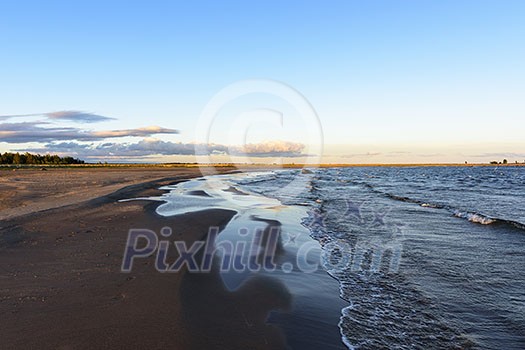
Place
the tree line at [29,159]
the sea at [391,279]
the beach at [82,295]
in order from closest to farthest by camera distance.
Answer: the beach at [82,295]
the sea at [391,279]
the tree line at [29,159]

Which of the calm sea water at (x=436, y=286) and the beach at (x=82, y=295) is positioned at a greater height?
the beach at (x=82, y=295)

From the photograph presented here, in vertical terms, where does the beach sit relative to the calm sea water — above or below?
above

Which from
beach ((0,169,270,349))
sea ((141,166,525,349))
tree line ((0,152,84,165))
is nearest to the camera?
beach ((0,169,270,349))

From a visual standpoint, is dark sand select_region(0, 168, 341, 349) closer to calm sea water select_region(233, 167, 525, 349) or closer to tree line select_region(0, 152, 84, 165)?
calm sea water select_region(233, 167, 525, 349)

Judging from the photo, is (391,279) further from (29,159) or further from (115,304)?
(29,159)

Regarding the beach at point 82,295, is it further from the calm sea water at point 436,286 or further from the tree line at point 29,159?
the tree line at point 29,159

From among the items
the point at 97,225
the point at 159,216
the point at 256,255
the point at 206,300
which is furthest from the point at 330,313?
the point at 159,216

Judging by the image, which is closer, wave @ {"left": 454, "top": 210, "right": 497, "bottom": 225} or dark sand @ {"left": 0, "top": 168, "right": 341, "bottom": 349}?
dark sand @ {"left": 0, "top": 168, "right": 341, "bottom": 349}

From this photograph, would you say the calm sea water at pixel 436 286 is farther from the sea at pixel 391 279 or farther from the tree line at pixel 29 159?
the tree line at pixel 29 159

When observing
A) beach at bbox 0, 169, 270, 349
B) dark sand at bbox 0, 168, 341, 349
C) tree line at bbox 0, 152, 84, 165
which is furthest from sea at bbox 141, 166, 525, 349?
tree line at bbox 0, 152, 84, 165

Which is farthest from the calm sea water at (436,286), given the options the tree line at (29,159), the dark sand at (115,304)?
the tree line at (29,159)

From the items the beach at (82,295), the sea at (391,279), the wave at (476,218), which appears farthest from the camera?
the wave at (476,218)

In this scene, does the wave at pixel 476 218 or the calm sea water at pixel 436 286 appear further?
A: the wave at pixel 476 218

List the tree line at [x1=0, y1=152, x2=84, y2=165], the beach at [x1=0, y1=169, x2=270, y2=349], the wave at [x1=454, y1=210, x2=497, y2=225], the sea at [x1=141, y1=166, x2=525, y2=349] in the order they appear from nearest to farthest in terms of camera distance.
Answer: the beach at [x1=0, y1=169, x2=270, y2=349], the sea at [x1=141, y1=166, x2=525, y2=349], the wave at [x1=454, y1=210, x2=497, y2=225], the tree line at [x1=0, y1=152, x2=84, y2=165]
